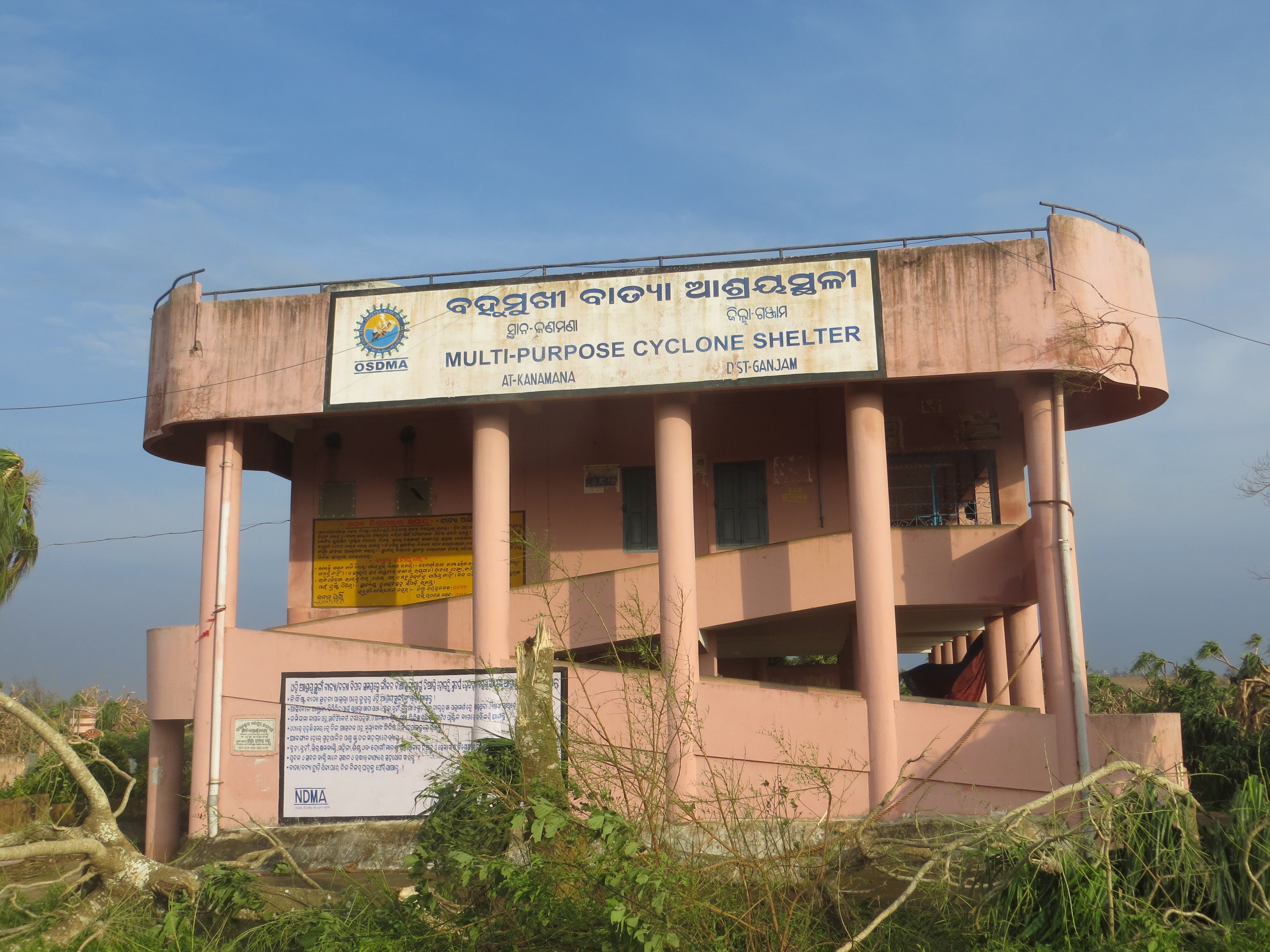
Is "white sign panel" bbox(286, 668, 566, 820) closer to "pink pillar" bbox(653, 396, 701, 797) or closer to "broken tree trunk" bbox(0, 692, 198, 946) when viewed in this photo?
"pink pillar" bbox(653, 396, 701, 797)

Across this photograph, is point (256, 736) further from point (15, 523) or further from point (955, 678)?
point (955, 678)

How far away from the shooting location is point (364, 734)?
14.0m

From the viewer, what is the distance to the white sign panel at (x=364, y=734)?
1373 cm

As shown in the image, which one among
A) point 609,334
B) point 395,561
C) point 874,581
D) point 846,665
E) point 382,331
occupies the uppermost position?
point 382,331

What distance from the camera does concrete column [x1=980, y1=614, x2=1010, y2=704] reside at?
18.3 meters

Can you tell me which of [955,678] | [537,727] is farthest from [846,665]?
[537,727]

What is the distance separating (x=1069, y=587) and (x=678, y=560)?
455cm

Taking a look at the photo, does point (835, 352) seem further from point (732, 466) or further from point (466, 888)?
point (466, 888)

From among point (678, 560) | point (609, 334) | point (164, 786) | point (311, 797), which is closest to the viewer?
point (678, 560)

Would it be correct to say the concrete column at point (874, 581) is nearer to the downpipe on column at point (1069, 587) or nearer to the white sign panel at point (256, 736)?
the downpipe on column at point (1069, 587)

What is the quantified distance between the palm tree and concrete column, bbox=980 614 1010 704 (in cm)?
1473

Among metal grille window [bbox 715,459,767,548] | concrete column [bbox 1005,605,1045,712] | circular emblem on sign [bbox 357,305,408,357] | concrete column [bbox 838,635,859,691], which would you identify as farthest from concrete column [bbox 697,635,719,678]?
circular emblem on sign [bbox 357,305,408,357]

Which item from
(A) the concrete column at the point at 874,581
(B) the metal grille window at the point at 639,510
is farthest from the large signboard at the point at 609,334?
(B) the metal grille window at the point at 639,510

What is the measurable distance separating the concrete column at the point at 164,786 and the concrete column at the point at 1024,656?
1164 cm
